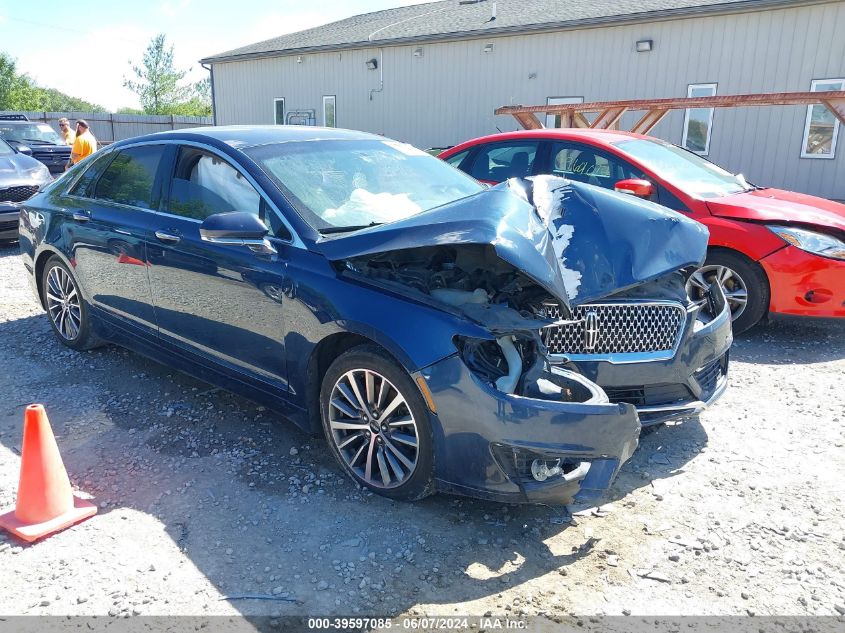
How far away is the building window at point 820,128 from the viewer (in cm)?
1161

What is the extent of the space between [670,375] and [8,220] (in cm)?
902

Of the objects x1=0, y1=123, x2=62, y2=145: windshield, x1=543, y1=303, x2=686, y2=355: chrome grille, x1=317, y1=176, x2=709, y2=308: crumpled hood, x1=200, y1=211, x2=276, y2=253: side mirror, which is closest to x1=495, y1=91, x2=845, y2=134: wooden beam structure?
x1=317, y1=176, x2=709, y2=308: crumpled hood

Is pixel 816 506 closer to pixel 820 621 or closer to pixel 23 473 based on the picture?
pixel 820 621

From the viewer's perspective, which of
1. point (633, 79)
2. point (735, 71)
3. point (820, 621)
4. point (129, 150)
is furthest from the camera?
point (633, 79)

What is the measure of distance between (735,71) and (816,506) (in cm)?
1149

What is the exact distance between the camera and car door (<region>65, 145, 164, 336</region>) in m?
4.18

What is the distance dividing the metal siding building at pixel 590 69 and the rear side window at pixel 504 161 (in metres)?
8.02

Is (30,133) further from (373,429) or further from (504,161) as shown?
(373,429)

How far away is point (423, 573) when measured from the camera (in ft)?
8.71

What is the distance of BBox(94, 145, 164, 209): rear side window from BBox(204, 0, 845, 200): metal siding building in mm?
11474

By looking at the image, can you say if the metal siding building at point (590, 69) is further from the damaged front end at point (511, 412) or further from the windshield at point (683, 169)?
the damaged front end at point (511, 412)

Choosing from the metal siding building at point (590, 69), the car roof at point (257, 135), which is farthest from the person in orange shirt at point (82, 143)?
the metal siding building at point (590, 69)

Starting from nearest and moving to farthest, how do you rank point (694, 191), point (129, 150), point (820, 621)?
1. point (820, 621)
2. point (129, 150)
3. point (694, 191)

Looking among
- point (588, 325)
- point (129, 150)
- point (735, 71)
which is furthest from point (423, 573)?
point (735, 71)
